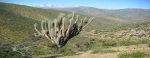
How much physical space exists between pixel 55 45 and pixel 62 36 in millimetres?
856

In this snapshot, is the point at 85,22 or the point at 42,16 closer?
the point at 85,22

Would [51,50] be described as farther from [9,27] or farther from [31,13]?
[31,13]

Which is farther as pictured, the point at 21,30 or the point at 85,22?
the point at 21,30

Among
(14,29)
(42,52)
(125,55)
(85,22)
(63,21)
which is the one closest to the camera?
(125,55)

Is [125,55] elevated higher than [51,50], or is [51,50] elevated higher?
[125,55]

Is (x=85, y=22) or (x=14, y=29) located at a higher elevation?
(x=85, y=22)

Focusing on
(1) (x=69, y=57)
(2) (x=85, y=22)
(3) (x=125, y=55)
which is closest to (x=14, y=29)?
(2) (x=85, y=22)

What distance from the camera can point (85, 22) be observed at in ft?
58.7

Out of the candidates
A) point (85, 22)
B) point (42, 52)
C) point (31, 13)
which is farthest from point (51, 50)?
point (31, 13)

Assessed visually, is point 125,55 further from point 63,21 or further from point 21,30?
point 21,30

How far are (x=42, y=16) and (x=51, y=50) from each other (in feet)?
151

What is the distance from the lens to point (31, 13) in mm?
58562

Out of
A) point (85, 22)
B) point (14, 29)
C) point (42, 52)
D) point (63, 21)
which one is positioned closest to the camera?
point (42, 52)

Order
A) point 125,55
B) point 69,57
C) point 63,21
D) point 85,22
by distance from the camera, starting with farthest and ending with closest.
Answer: point 85,22 → point 63,21 → point 69,57 → point 125,55
